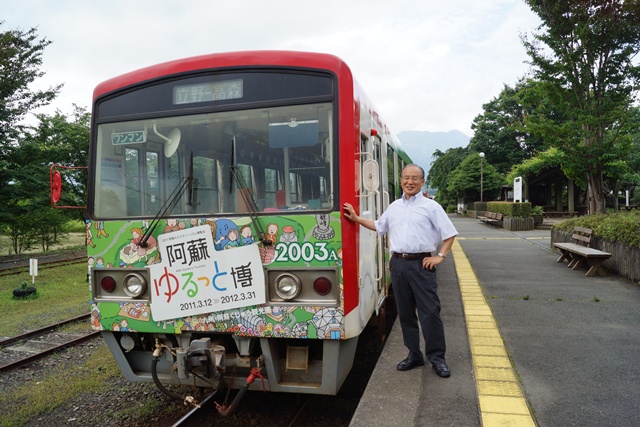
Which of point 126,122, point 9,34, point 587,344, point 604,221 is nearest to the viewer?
point 126,122

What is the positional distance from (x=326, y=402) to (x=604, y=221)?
8505mm

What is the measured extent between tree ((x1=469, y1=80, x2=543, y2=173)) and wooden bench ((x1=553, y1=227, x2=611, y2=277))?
3392 cm

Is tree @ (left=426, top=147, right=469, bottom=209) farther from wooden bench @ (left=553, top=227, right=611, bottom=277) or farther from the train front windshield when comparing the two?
the train front windshield

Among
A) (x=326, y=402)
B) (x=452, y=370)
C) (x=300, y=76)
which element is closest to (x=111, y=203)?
(x=300, y=76)

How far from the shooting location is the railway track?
6.12 meters

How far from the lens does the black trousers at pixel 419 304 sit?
153 inches

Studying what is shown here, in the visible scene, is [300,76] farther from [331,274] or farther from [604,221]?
[604,221]

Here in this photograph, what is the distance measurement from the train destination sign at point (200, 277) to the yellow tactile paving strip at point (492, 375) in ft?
5.57

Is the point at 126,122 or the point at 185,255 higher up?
the point at 126,122

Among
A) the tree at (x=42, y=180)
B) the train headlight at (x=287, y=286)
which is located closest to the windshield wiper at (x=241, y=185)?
the train headlight at (x=287, y=286)

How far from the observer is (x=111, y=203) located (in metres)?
3.97

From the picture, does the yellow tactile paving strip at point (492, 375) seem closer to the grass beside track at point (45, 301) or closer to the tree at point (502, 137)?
the grass beside track at point (45, 301)

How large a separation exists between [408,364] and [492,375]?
0.65 metres

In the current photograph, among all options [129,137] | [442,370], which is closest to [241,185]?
[129,137]
